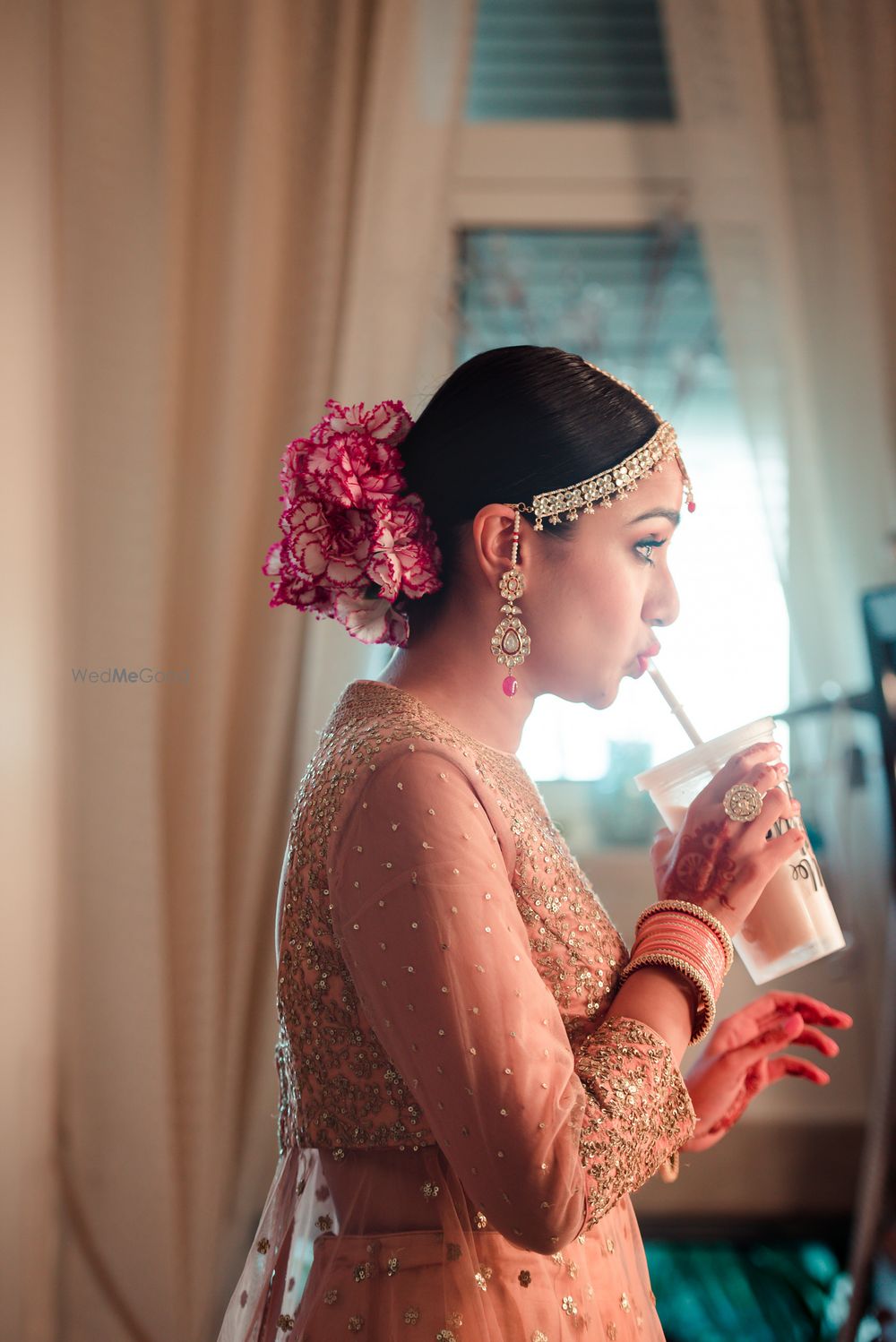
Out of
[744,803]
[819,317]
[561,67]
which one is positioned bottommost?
[744,803]

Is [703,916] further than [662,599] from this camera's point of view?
No

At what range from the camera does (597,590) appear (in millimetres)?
870

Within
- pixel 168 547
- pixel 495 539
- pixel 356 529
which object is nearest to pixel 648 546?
pixel 495 539

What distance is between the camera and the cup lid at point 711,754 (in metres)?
0.90

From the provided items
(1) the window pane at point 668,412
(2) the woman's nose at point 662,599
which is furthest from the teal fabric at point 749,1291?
(2) the woman's nose at point 662,599

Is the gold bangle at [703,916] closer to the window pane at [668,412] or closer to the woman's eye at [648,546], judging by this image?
the woman's eye at [648,546]

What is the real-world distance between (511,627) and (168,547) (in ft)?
4.56

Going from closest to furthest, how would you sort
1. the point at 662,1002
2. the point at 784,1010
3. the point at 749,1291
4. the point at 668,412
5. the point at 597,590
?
the point at 662,1002, the point at 597,590, the point at 784,1010, the point at 749,1291, the point at 668,412

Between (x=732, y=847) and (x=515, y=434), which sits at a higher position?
(x=515, y=434)

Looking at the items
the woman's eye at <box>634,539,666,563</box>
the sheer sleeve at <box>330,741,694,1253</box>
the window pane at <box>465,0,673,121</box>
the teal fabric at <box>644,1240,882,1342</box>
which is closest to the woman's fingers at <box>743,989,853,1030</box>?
the sheer sleeve at <box>330,741,694,1253</box>

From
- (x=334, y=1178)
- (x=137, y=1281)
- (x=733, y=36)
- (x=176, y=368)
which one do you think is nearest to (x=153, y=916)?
(x=137, y=1281)

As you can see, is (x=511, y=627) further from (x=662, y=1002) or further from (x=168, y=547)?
(x=168, y=547)

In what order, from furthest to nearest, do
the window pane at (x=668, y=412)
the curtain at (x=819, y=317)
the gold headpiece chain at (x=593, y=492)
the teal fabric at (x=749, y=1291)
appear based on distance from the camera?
1. the window pane at (x=668, y=412)
2. the curtain at (x=819, y=317)
3. the teal fabric at (x=749, y=1291)
4. the gold headpiece chain at (x=593, y=492)

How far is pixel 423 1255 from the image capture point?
29.2 inches
